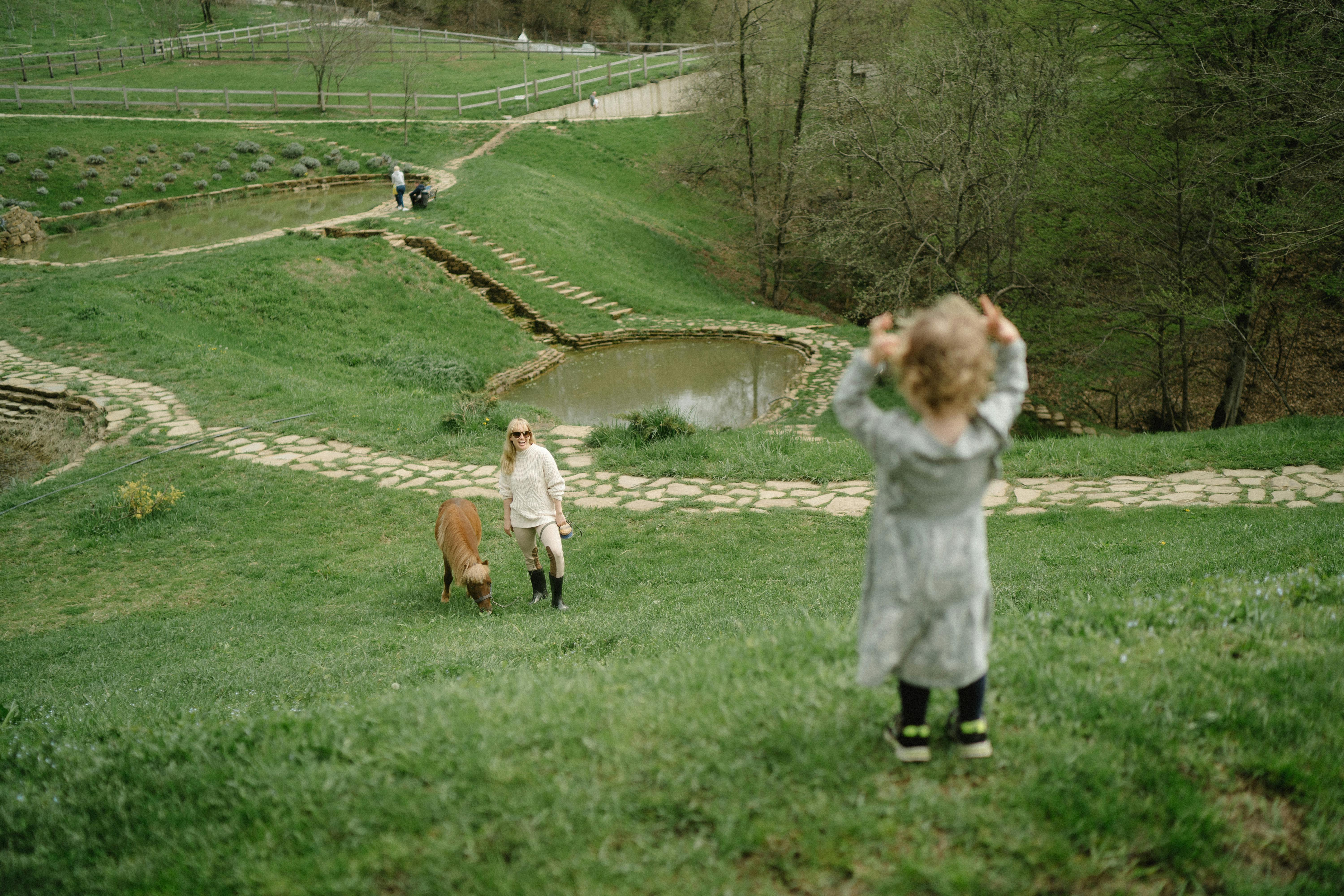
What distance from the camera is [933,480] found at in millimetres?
2709

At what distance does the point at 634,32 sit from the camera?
60.8 meters

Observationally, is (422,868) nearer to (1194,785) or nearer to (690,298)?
(1194,785)

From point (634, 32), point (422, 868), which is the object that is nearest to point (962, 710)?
point (422, 868)

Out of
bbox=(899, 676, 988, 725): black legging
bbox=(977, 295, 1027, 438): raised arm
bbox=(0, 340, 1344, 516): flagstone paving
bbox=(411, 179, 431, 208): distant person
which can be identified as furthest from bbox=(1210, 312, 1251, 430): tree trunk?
bbox=(411, 179, 431, 208): distant person

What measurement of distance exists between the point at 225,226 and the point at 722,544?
861 inches

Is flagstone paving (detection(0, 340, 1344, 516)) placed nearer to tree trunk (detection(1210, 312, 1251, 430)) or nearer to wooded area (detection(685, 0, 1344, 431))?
wooded area (detection(685, 0, 1344, 431))

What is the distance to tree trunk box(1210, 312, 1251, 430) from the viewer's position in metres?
13.5

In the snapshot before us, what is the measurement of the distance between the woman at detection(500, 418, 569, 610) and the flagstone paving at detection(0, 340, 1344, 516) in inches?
93.1

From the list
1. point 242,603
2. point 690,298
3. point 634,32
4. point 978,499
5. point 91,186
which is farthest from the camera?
point 634,32

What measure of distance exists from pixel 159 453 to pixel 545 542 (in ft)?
22.3

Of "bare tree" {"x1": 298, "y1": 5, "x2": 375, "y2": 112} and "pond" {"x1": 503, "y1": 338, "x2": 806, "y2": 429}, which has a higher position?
"bare tree" {"x1": 298, "y1": 5, "x2": 375, "y2": 112}

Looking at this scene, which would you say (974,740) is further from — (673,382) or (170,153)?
(170,153)

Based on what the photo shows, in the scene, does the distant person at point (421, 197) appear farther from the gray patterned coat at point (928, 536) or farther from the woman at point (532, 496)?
the gray patterned coat at point (928, 536)

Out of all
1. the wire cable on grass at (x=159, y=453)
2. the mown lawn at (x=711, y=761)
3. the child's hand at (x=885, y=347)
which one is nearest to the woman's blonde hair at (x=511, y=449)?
the mown lawn at (x=711, y=761)
